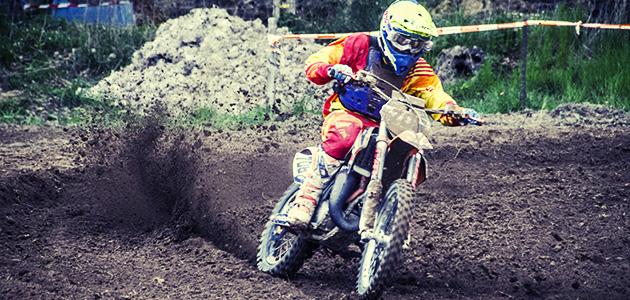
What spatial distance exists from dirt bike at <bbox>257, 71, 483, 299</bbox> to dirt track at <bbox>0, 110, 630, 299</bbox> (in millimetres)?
342

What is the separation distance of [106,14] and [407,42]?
36.2 feet

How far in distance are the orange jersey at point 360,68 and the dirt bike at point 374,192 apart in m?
0.26

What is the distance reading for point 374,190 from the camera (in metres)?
3.97

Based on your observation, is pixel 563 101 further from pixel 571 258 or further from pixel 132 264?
pixel 132 264

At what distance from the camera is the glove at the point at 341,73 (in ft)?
13.3

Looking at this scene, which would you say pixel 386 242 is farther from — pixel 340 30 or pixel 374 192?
pixel 340 30

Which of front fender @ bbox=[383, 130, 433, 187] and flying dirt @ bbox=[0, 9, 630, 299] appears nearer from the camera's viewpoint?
front fender @ bbox=[383, 130, 433, 187]

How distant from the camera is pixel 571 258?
15.4 ft

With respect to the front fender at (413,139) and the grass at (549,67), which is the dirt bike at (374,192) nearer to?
the front fender at (413,139)

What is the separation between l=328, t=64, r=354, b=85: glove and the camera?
4047 millimetres

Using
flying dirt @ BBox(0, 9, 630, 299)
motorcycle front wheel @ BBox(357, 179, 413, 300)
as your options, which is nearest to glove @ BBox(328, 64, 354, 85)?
motorcycle front wheel @ BBox(357, 179, 413, 300)

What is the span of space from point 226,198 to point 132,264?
1.40 m

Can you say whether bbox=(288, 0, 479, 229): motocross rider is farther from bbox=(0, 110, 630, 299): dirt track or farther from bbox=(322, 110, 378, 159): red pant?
bbox=(0, 110, 630, 299): dirt track

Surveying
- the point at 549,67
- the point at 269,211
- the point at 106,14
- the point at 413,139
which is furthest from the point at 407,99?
the point at 106,14
